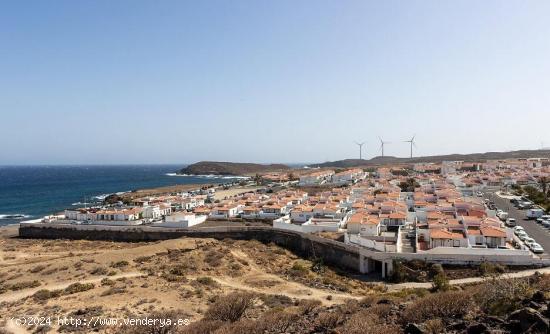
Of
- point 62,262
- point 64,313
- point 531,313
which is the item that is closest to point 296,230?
point 62,262

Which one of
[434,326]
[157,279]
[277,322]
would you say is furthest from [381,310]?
[157,279]

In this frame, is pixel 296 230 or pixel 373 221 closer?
pixel 373 221

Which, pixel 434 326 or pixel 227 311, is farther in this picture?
pixel 227 311

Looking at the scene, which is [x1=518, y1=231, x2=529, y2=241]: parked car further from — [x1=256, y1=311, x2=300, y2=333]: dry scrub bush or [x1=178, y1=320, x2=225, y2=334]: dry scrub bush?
[x1=178, y1=320, x2=225, y2=334]: dry scrub bush

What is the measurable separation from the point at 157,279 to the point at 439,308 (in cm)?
2159

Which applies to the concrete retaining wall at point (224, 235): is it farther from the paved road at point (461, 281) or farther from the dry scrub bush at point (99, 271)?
the dry scrub bush at point (99, 271)

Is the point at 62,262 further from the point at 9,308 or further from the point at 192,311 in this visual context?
the point at 192,311

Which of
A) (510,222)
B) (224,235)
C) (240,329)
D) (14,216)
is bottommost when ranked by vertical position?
(14,216)

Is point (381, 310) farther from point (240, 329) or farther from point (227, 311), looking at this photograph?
point (227, 311)

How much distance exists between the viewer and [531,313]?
11.7m

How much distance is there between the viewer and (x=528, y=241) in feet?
121

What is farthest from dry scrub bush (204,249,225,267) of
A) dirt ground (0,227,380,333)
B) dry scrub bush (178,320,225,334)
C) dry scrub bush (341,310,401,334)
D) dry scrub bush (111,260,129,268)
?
dry scrub bush (341,310,401,334)

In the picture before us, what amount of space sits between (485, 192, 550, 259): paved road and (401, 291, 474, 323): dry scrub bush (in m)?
22.6

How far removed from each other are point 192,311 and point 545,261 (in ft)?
86.3
